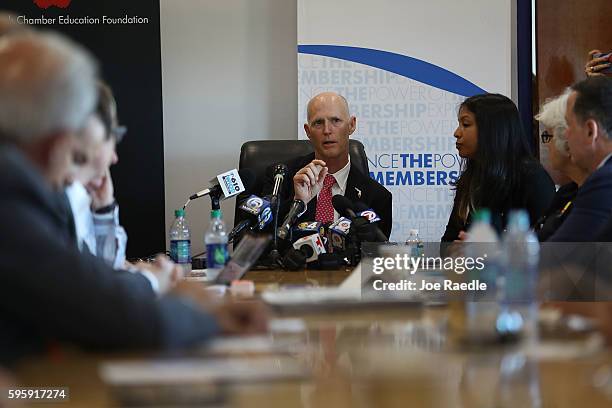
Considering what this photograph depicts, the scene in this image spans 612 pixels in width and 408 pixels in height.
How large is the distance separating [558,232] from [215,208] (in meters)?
1.40

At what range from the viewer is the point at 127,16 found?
498 centimetres

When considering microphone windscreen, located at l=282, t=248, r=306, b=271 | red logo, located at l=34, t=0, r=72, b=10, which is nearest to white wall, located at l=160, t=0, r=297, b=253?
red logo, located at l=34, t=0, r=72, b=10

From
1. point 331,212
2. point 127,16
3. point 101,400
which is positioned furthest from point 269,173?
point 101,400

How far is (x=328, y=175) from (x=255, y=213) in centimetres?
74

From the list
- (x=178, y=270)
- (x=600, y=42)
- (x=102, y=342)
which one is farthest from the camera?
(x=600, y=42)

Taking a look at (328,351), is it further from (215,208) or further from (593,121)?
(215,208)

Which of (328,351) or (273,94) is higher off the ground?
(273,94)

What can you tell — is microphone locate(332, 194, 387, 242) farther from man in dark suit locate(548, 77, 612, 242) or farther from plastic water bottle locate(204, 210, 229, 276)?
man in dark suit locate(548, 77, 612, 242)

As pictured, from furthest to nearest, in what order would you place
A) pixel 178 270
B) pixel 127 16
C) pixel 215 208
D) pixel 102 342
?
pixel 127 16
pixel 215 208
pixel 178 270
pixel 102 342

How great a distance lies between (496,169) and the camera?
369 cm

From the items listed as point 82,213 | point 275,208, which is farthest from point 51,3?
point 82,213

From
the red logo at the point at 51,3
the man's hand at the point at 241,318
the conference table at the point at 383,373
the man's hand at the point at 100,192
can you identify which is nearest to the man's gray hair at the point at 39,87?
the conference table at the point at 383,373

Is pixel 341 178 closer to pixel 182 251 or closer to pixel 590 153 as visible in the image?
pixel 182 251

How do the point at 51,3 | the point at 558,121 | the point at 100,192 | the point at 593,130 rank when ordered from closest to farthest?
the point at 100,192, the point at 593,130, the point at 558,121, the point at 51,3
